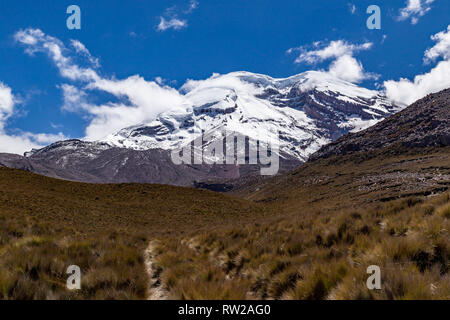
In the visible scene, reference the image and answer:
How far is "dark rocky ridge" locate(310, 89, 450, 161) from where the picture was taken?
85312 mm

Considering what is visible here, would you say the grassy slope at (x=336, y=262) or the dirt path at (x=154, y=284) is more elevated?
the grassy slope at (x=336, y=262)

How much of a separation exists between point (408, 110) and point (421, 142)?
42987 millimetres

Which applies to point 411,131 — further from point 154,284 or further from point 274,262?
point 154,284

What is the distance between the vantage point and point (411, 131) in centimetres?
9706

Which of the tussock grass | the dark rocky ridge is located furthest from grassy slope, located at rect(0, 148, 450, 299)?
the dark rocky ridge

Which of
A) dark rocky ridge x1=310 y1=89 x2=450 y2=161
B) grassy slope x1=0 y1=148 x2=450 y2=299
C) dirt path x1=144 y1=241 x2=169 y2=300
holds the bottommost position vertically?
dirt path x1=144 y1=241 x2=169 y2=300

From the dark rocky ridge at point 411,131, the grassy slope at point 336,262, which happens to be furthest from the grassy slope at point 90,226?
the dark rocky ridge at point 411,131

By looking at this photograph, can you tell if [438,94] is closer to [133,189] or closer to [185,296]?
[133,189]

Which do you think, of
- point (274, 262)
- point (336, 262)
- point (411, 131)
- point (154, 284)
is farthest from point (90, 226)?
point (411, 131)

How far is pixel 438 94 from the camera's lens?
11794cm

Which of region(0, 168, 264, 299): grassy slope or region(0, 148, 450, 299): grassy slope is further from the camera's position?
region(0, 168, 264, 299): grassy slope

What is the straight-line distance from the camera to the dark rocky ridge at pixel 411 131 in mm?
85312

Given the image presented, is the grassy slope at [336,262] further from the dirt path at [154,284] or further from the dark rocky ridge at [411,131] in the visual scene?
the dark rocky ridge at [411,131]

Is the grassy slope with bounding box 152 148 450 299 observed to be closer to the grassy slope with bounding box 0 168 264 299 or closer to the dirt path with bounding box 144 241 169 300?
the dirt path with bounding box 144 241 169 300
